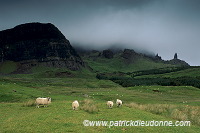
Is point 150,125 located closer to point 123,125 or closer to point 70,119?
point 123,125

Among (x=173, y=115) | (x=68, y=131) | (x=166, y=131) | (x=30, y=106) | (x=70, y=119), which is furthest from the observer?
(x=30, y=106)

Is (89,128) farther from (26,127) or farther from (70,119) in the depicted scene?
(26,127)

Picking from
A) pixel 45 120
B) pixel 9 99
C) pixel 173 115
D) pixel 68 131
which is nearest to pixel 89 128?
pixel 68 131

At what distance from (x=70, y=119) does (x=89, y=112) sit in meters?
7.02

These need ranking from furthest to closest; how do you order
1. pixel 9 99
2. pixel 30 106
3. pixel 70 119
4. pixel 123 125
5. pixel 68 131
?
1. pixel 9 99
2. pixel 30 106
3. pixel 70 119
4. pixel 123 125
5. pixel 68 131

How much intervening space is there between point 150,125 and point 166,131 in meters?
2.65

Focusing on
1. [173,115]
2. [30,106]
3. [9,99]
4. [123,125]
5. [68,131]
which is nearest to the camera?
[68,131]

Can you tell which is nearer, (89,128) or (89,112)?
(89,128)

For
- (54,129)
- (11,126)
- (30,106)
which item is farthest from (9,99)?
(54,129)

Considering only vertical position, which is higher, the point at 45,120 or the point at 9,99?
the point at 45,120

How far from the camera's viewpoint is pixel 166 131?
20922 mm

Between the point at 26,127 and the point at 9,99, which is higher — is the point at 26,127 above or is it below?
above

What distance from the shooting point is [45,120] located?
933 inches

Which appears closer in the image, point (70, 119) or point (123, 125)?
point (123, 125)
